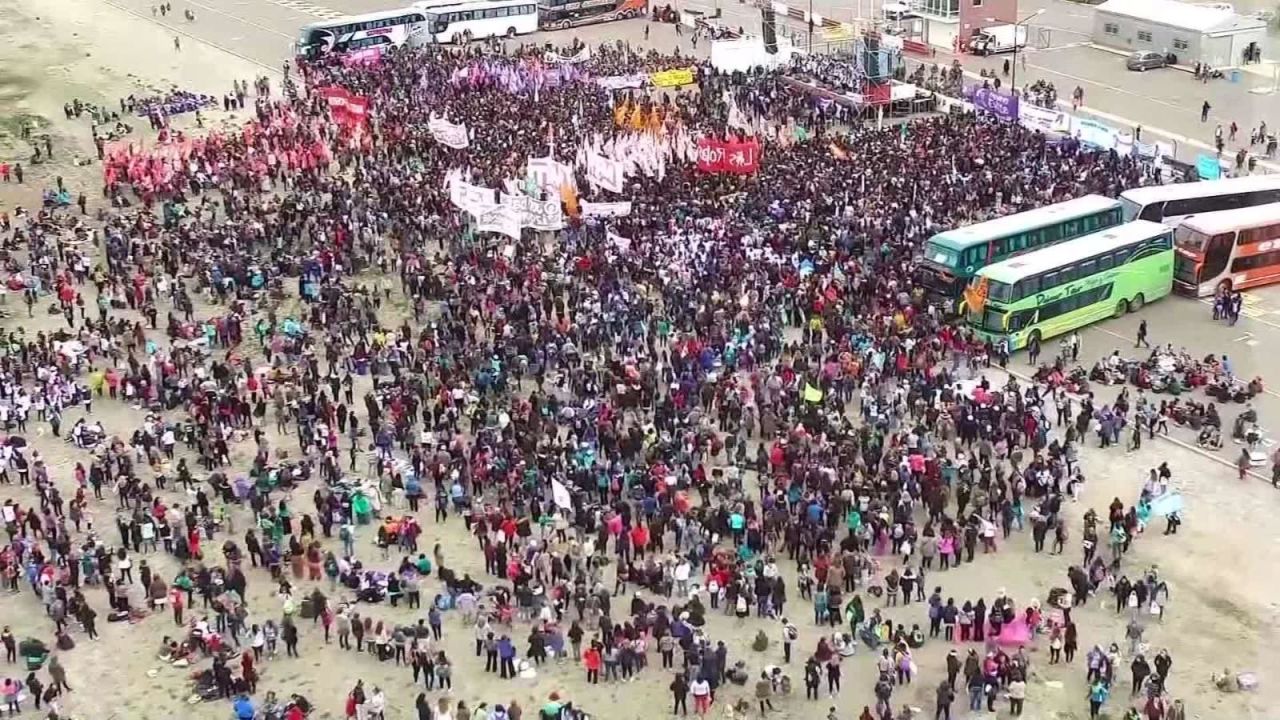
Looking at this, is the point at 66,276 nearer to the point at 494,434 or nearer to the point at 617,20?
the point at 494,434

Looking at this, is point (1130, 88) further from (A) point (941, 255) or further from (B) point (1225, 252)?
(A) point (941, 255)

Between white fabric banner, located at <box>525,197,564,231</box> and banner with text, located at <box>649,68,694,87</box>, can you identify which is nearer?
white fabric banner, located at <box>525,197,564,231</box>

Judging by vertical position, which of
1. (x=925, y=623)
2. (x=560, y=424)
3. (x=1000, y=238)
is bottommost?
(x=925, y=623)

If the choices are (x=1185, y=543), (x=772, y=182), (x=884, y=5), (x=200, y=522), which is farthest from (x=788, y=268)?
(x=884, y=5)

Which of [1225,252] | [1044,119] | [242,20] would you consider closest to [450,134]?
[1044,119]

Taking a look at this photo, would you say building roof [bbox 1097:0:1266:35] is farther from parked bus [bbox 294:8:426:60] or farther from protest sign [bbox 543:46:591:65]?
parked bus [bbox 294:8:426:60]

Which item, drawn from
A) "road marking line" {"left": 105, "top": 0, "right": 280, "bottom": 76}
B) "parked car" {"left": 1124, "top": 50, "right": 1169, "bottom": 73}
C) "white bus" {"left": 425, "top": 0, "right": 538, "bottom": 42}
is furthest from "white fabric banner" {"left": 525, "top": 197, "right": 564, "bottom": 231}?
"white bus" {"left": 425, "top": 0, "right": 538, "bottom": 42}
